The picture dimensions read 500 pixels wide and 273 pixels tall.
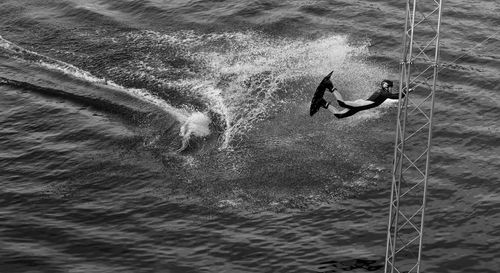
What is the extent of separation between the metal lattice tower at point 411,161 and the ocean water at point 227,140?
2.11 ft

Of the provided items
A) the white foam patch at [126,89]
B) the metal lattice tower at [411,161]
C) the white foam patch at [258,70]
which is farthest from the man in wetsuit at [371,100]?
the white foam patch at [126,89]

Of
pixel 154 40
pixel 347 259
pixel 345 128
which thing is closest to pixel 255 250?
pixel 347 259

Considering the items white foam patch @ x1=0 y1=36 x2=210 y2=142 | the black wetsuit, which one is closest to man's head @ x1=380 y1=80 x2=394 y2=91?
the black wetsuit

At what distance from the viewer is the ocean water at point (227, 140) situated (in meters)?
27.0

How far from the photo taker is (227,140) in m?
33.1

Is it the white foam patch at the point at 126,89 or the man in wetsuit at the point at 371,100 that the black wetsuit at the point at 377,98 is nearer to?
the man in wetsuit at the point at 371,100

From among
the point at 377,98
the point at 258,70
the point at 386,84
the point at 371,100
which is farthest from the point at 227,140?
the point at 386,84

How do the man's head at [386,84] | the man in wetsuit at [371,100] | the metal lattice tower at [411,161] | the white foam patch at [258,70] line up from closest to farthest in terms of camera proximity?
the metal lattice tower at [411,161] → the man's head at [386,84] → the man in wetsuit at [371,100] → the white foam patch at [258,70]

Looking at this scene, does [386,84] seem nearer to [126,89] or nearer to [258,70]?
[258,70]

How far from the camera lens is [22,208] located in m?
29.5

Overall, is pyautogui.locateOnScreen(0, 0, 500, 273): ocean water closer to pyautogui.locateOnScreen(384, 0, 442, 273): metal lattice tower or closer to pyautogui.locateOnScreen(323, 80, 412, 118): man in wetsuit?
pyautogui.locateOnScreen(384, 0, 442, 273): metal lattice tower

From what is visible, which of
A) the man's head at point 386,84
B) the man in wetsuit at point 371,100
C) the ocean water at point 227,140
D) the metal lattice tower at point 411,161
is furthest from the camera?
the man in wetsuit at point 371,100

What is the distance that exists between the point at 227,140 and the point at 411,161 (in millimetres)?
10132

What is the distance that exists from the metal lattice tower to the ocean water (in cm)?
64
